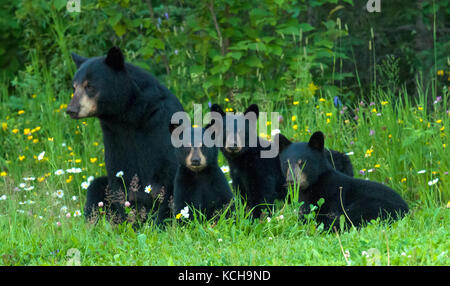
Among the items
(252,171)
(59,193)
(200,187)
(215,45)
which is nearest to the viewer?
(200,187)

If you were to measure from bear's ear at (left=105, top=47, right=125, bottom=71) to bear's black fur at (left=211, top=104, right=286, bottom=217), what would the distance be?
2.81 feet

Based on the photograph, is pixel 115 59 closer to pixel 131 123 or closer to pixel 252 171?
pixel 131 123

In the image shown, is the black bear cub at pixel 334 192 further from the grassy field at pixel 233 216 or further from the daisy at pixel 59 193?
the daisy at pixel 59 193

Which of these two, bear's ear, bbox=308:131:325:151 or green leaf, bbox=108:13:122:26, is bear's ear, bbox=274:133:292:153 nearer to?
bear's ear, bbox=308:131:325:151

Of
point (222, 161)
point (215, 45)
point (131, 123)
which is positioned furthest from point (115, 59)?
point (215, 45)

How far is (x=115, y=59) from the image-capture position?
539 cm

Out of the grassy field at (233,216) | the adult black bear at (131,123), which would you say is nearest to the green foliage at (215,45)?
the grassy field at (233,216)

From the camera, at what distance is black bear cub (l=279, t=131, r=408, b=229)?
511 cm

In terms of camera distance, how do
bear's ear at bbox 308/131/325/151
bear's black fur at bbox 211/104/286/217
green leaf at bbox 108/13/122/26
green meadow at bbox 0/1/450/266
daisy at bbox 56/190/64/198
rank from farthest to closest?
green leaf at bbox 108/13/122/26, daisy at bbox 56/190/64/198, bear's black fur at bbox 211/104/286/217, bear's ear at bbox 308/131/325/151, green meadow at bbox 0/1/450/266

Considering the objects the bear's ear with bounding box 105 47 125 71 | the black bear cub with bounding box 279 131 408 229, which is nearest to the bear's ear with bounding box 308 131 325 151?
the black bear cub with bounding box 279 131 408 229

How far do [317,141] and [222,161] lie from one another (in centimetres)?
195

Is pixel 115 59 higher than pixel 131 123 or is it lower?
higher

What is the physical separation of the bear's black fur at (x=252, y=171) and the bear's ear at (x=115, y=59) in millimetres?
857
